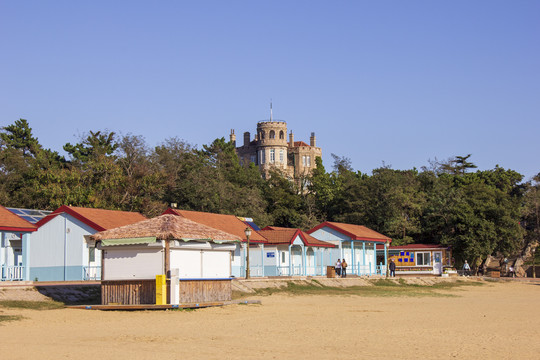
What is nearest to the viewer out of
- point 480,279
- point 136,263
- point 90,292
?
point 136,263

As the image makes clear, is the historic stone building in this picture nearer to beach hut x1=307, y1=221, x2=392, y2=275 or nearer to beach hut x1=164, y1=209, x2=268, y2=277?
beach hut x1=307, y1=221, x2=392, y2=275

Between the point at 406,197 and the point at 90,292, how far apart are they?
139ft

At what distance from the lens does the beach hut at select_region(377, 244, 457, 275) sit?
57906 millimetres

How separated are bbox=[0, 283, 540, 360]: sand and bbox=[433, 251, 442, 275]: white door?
31.6 m

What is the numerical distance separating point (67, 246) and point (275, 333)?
64.1ft

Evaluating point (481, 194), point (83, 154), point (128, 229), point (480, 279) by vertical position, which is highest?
point (83, 154)

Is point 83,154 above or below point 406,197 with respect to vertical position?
above

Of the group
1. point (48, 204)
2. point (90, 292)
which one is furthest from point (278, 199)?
point (90, 292)

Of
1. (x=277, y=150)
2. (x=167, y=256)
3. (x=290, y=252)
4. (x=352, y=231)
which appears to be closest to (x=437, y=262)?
(x=352, y=231)

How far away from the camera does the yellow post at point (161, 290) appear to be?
2269 centimetres

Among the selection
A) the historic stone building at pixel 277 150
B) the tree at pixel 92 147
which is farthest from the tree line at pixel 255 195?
the historic stone building at pixel 277 150

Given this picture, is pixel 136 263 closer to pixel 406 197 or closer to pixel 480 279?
pixel 480 279

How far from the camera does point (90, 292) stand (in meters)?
27.8

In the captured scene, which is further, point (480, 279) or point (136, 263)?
Answer: point (480, 279)
